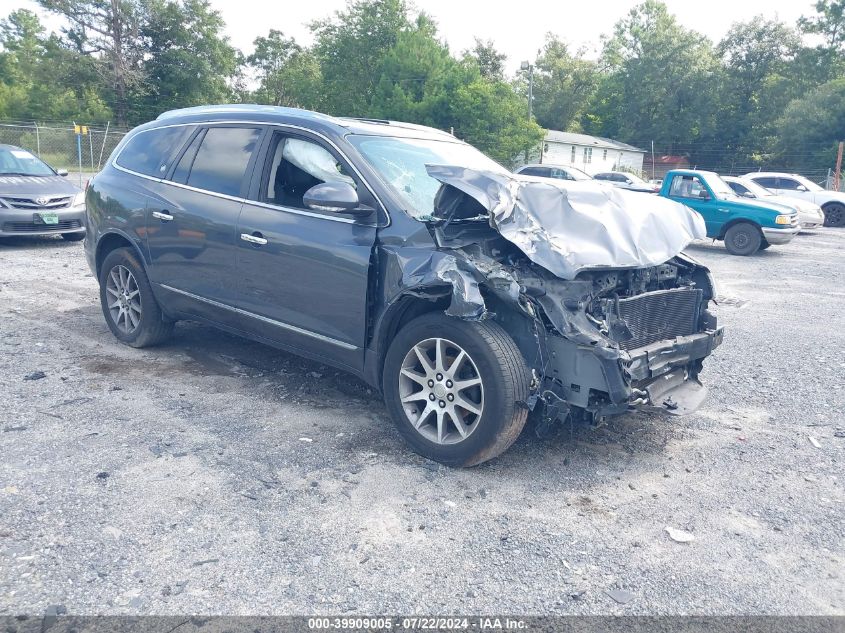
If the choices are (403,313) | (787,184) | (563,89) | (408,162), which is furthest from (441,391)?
(563,89)

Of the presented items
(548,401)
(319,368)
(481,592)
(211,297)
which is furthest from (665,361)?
(211,297)

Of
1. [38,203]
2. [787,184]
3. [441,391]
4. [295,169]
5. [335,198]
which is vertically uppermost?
[787,184]

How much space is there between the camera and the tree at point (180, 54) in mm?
50281

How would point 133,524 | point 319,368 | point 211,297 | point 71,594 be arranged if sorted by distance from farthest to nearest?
point 319,368
point 211,297
point 133,524
point 71,594

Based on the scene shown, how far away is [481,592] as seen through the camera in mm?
2832

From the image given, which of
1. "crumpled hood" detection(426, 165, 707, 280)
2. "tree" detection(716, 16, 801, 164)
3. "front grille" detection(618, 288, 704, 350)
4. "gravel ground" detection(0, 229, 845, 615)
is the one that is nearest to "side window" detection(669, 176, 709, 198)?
"gravel ground" detection(0, 229, 845, 615)

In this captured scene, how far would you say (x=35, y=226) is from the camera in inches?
432

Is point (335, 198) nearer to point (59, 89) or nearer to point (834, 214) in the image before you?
point (834, 214)

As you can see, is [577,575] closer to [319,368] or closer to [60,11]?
[319,368]

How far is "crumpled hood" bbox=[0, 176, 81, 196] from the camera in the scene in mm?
10969

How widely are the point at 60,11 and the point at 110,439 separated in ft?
177

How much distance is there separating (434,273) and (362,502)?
124 cm

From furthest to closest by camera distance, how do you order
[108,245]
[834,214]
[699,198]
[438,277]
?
[834,214]
[699,198]
[108,245]
[438,277]

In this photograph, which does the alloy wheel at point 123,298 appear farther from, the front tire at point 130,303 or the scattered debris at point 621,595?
the scattered debris at point 621,595
